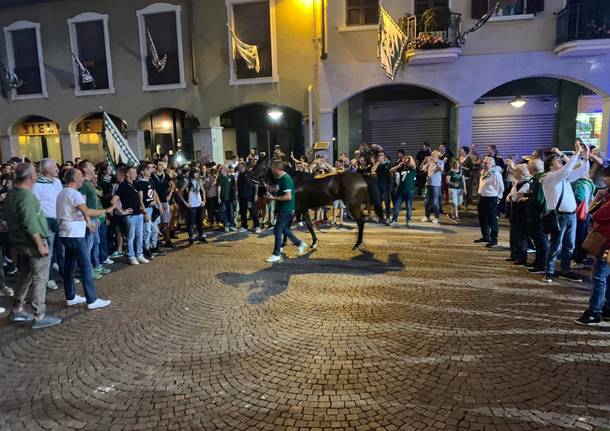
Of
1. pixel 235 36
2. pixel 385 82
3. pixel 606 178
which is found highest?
pixel 235 36

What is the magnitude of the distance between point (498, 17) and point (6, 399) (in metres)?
16.5

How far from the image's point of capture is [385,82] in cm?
1527

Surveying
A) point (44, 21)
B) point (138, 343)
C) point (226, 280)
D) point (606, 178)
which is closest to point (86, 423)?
point (138, 343)

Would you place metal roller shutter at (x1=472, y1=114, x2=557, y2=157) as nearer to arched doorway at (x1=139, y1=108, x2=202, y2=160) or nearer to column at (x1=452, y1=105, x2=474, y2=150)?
column at (x1=452, y1=105, x2=474, y2=150)

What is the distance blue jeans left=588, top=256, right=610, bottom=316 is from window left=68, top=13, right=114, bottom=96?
1761 cm

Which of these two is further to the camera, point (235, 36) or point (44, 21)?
point (44, 21)

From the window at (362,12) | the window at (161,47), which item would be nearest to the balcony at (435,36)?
the window at (362,12)

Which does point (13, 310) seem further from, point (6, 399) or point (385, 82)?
A: point (385, 82)

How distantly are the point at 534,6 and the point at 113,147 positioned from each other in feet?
46.6

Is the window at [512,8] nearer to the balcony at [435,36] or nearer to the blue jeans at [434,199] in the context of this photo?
the balcony at [435,36]

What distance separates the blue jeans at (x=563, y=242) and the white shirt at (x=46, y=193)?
8056 millimetres

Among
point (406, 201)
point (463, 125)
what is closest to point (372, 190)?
point (406, 201)

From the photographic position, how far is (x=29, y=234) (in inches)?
207

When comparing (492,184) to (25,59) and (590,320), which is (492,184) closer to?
(590,320)
